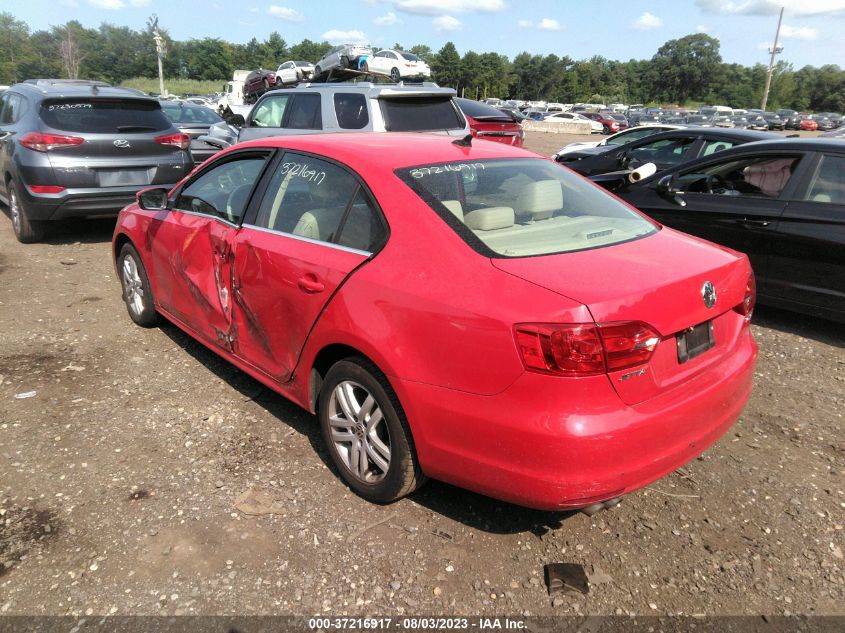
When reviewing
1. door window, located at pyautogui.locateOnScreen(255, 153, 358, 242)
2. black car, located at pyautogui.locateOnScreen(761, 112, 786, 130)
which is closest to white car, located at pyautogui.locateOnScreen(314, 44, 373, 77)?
door window, located at pyautogui.locateOnScreen(255, 153, 358, 242)

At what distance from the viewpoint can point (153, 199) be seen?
4527mm

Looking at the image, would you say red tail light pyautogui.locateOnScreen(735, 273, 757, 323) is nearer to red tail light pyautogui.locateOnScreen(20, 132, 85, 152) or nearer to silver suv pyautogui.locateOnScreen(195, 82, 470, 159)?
silver suv pyautogui.locateOnScreen(195, 82, 470, 159)

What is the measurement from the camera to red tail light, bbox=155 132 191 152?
308 inches

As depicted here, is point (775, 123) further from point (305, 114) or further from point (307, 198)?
point (307, 198)

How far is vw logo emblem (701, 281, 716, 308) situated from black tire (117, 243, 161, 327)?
385 centimetres

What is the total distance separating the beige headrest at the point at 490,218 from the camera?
2755 millimetres

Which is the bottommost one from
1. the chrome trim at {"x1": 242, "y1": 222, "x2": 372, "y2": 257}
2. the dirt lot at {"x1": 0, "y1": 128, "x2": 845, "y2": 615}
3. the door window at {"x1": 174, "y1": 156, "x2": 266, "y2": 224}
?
the dirt lot at {"x1": 0, "y1": 128, "x2": 845, "y2": 615}

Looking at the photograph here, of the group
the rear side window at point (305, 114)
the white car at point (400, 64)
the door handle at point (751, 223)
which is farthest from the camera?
the white car at point (400, 64)

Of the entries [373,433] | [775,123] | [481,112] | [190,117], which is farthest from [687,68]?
[373,433]

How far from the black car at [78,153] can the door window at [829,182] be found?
6749 mm

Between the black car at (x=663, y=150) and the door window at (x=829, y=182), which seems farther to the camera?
the black car at (x=663, y=150)

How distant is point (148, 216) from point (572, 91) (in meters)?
129

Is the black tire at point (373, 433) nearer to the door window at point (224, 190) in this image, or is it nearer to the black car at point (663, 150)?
Result: the door window at point (224, 190)

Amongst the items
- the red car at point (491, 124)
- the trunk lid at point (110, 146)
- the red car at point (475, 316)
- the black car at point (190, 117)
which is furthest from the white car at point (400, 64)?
the red car at point (475, 316)
